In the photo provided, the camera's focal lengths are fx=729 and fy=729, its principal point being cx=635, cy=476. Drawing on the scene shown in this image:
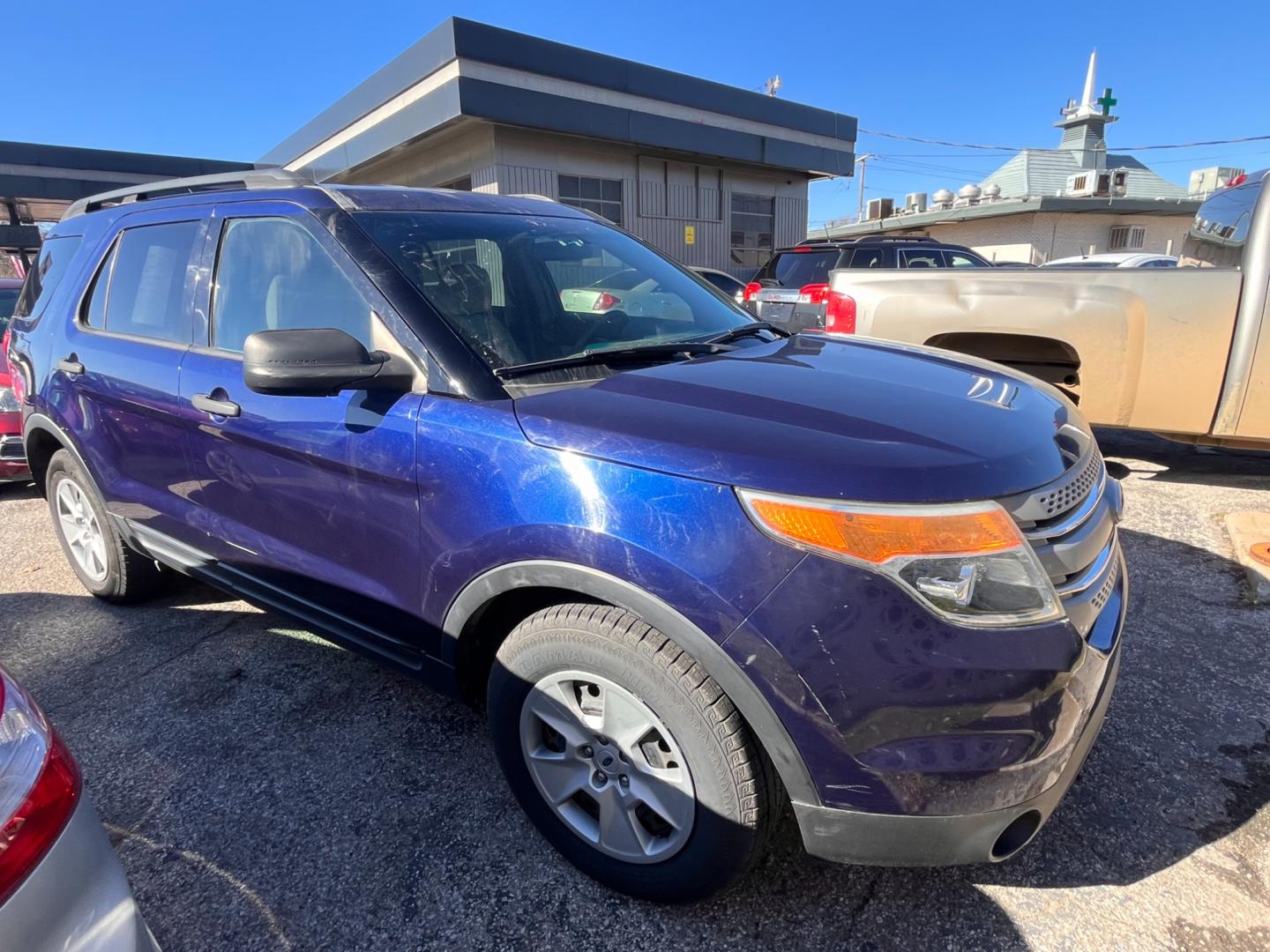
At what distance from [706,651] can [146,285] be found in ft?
9.46

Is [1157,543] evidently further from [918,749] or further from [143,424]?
[143,424]

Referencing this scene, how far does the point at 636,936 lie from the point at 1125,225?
2787 centimetres

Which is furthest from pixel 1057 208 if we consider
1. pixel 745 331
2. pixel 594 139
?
pixel 745 331

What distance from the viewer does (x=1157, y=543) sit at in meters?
3.97

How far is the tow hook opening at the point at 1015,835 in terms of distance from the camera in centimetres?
152

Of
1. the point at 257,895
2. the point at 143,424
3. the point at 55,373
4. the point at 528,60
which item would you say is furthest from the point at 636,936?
the point at 528,60

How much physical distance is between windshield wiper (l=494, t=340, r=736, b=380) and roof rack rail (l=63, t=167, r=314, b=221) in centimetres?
117

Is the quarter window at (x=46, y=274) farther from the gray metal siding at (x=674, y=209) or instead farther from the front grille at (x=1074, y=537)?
the gray metal siding at (x=674, y=209)

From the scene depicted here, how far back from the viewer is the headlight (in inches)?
56.2

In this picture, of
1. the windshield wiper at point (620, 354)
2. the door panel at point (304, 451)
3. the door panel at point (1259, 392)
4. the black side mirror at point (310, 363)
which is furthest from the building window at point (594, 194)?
the black side mirror at point (310, 363)

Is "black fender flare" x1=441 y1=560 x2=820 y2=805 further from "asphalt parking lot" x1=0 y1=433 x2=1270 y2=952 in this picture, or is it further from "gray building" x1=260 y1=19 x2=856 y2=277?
"gray building" x1=260 y1=19 x2=856 y2=277

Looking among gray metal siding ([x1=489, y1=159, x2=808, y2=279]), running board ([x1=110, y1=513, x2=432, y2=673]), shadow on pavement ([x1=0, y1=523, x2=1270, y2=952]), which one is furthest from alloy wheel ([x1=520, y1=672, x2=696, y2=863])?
gray metal siding ([x1=489, y1=159, x2=808, y2=279])

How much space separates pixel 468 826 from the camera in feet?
7.09

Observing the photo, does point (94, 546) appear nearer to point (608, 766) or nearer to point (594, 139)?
point (608, 766)
